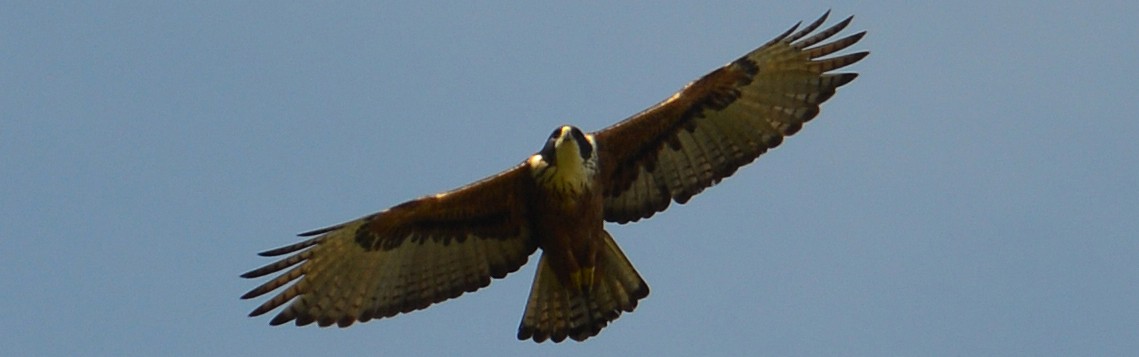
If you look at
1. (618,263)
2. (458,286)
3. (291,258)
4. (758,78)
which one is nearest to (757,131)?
(758,78)

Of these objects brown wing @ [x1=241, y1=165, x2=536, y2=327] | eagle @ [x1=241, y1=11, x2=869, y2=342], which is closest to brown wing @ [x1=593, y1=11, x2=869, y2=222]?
eagle @ [x1=241, y1=11, x2=869, y2=342]

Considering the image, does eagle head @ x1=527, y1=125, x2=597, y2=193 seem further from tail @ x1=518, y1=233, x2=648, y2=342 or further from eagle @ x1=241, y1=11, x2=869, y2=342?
tail @ x1=518, y1=233, x2=648, y2=342

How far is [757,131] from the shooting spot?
17062 mm

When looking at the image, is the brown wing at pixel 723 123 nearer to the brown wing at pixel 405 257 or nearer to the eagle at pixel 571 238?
the eagle at pixel 571 238

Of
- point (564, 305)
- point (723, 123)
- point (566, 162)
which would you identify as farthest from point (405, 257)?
point (723, 123)

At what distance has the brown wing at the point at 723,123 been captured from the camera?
55.3ft

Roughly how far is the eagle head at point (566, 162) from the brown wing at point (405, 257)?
38cm

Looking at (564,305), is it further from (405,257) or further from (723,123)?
(723,123)

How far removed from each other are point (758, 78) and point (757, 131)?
42 centimetres

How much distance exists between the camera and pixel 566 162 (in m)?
15.9

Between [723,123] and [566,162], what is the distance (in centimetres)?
164

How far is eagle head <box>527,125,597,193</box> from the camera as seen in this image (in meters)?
15.9

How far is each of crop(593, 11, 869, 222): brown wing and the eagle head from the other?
2.11 ft

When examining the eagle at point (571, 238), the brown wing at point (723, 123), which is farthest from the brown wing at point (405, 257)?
the brown wing at point (723, 123)
